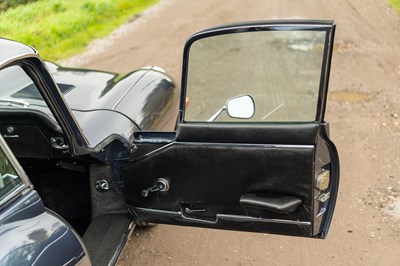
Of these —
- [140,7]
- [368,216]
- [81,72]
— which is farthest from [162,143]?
[140,7]

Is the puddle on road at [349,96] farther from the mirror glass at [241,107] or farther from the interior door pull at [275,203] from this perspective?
the interior door pull at [275,203]

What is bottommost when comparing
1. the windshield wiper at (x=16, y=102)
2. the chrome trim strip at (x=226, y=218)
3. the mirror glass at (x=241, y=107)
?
the chrome trim strip at (x=226, y=218)

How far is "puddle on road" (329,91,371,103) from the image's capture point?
299 inches

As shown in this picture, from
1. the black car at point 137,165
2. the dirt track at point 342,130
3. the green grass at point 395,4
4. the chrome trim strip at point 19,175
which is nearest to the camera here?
the chrome trim strip at point 19,175

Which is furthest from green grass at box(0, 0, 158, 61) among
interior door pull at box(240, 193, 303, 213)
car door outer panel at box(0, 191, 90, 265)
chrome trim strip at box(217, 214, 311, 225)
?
car door outer panel at box(0, 191, 90, 265)

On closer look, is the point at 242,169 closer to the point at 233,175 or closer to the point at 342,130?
the point at 233,175

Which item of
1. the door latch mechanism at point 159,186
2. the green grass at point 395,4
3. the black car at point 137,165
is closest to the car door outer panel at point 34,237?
the black car at point 137,165

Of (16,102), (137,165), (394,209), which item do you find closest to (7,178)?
(137,165)

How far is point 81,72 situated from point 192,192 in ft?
6.74

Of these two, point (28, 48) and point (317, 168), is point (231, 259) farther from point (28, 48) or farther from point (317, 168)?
point (28, 48)

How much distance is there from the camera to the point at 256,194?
11.2 feet

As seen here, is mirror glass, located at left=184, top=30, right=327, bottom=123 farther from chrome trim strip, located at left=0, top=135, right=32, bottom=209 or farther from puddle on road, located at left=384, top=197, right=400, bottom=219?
chrome trim strip, located at left=0, top=135, right=32, bottom=209

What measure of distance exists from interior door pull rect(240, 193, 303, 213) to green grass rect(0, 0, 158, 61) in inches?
282

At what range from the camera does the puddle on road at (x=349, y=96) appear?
24.9ft
